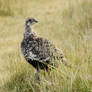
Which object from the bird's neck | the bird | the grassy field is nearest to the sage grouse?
the bird

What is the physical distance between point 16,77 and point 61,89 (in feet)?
3.48

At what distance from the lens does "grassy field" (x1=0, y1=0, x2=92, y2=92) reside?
387 centimetres

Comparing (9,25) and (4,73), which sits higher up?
(9,25)

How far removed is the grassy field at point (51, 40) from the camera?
387 cm

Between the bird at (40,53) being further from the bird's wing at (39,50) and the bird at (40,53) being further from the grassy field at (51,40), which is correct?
the grassy field at (51,40)

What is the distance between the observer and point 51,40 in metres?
5.11

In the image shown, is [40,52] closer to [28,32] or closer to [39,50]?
[39,50]

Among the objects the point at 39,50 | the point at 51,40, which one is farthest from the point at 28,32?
the point at 39,50

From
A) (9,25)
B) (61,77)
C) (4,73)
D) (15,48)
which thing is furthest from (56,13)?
(61,77)

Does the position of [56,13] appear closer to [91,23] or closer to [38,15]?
[38,15]

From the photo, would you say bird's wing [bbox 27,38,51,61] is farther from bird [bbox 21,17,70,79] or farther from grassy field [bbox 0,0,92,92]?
Result: grassy field [bbox 0,0,92,92]

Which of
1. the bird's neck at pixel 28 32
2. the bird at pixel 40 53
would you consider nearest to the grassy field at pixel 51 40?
the bird at pixel 40 53

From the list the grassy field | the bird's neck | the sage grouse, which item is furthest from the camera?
the bird's neck

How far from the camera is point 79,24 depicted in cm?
753
